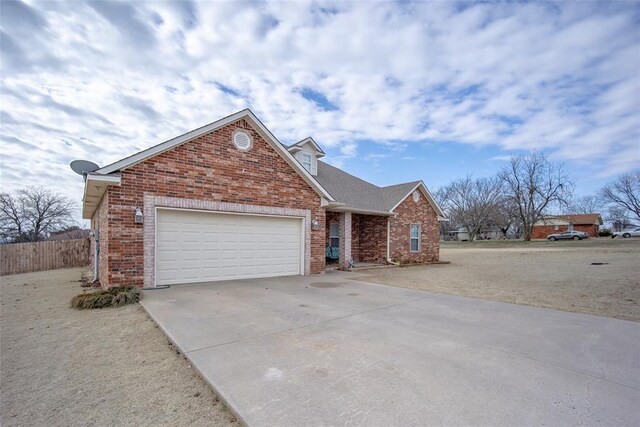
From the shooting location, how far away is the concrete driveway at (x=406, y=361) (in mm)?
2729

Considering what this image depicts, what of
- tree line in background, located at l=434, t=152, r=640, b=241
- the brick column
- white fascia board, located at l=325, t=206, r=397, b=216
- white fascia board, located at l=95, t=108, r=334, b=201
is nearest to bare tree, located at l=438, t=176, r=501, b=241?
tree line in background, located at l=434, t=152, r=640, b=241

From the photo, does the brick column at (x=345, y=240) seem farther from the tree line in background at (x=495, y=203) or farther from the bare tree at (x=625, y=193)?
the bare tree at (x=625, y=193)

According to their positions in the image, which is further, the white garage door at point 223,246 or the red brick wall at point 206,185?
the white garage door at point 223,246

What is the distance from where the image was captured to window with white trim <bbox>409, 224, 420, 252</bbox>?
58.0 ft

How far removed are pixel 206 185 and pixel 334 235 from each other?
8.15 m

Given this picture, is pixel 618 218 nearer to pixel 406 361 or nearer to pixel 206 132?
pixel 206 132

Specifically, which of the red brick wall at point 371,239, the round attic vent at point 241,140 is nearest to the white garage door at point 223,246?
the round attic vent at point 241,140

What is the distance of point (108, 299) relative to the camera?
6.87 m

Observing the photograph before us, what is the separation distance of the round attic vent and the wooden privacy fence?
53.1 feet

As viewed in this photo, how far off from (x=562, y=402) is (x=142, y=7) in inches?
427

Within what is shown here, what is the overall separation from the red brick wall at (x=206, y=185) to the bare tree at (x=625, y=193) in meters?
61.7

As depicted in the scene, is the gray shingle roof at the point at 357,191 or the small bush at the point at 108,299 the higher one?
the gray shingle roof at the point at 357,191

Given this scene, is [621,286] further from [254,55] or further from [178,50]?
[178,50]

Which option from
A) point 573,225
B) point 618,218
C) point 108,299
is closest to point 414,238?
point 108,299
